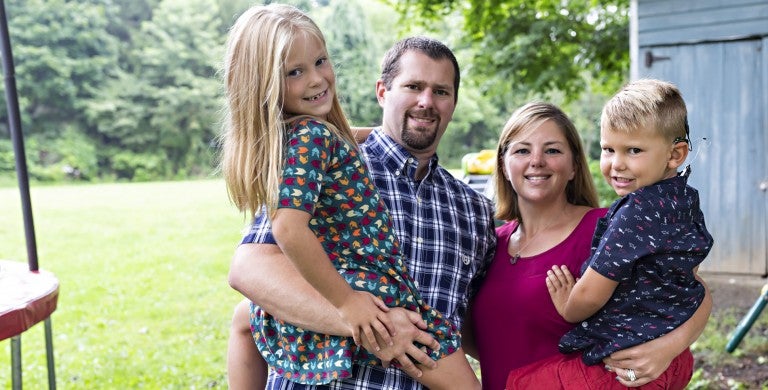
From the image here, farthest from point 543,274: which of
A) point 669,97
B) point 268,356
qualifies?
point 268,356

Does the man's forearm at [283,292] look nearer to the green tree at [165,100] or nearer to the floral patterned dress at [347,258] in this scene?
the floral patterned dress at [347,258]

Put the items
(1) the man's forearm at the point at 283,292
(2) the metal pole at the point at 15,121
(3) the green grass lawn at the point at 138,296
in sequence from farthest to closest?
(3) the green grass lawn at the point at 138,296 < (2) the metal pole at the point at 15,121 < (1) the man's forearm at the point at 283,292

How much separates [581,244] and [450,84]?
1.84 ft

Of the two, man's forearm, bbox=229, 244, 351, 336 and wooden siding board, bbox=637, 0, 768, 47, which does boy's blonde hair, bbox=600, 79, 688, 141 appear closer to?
man's forearm, bbox=229, 244, 351, 336

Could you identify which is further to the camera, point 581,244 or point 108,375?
point 108,375

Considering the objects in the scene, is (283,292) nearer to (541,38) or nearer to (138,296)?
(138,296)

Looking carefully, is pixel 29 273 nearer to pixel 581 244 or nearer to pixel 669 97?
pixel 581 244

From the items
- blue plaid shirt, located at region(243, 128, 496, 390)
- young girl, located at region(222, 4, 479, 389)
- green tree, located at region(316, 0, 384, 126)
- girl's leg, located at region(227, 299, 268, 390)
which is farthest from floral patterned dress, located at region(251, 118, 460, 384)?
green tree, located at region(316, 0, 384, 126)

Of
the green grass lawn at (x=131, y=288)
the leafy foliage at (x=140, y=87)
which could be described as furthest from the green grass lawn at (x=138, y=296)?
the leafy foliage at (x=140, y=87)

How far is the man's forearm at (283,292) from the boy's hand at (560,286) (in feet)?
1.79

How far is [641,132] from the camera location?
68.2 inches

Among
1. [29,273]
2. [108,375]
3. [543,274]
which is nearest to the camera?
[543,274]

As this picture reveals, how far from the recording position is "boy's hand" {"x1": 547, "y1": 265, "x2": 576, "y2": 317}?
1878 millimetres

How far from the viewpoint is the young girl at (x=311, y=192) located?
61.5 inches
